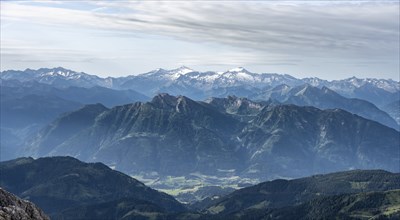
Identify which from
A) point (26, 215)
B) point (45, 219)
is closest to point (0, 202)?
point (26, 215)

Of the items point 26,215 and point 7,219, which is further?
point 26,215

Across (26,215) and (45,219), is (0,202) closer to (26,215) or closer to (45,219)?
(26,215)

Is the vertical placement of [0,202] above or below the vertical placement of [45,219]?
above

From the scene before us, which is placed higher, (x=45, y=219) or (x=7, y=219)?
(x=7, y=219)

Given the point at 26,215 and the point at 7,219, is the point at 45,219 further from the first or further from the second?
the point at 7,219

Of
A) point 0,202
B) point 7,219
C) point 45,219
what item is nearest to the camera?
point 7,219

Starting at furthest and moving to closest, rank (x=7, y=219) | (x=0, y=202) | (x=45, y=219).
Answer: (x=45, y=219)
(x=0, y=202)
(x=7, y=219)
